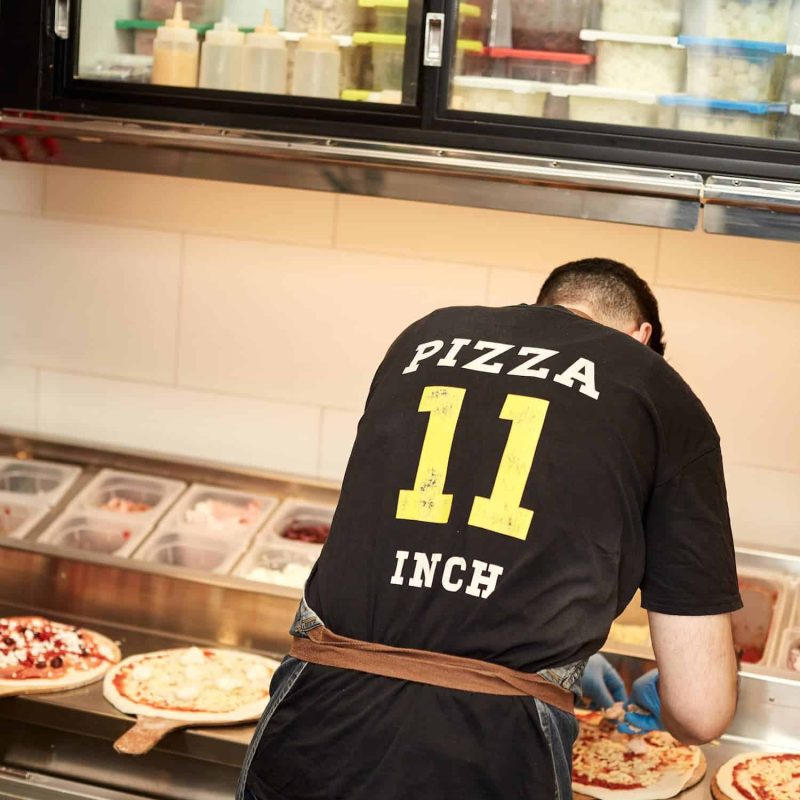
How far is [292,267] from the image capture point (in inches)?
112

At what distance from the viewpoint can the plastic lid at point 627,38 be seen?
2266 millimetres

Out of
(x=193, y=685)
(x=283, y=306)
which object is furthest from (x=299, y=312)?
(x=193, y=685)

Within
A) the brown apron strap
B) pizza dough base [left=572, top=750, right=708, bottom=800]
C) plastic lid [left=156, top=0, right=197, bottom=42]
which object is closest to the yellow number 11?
the brown apron strap

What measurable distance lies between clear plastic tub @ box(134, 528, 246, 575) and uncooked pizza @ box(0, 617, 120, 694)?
0.24m

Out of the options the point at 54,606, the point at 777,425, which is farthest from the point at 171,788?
the point at 777,425

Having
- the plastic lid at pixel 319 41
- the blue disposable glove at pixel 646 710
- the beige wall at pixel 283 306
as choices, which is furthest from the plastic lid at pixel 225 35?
the blue disposable glove at pixel 646 710

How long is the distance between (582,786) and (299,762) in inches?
25.8

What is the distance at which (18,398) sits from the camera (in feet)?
10.1

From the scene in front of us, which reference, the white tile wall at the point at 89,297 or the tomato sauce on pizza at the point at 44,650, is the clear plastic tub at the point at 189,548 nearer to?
the tomato sauce on pizza at the point at 44,650

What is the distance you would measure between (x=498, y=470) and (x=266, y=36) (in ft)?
4.28

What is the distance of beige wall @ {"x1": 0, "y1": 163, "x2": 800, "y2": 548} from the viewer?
2633 mm

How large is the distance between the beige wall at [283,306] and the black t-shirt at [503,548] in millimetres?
1141

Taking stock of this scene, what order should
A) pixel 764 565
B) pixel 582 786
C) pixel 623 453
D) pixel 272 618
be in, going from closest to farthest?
pixel 623 453
pixel 582 786
pixel 272 618
pixel 764 565

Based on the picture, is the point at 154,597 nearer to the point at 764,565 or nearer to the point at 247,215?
the point at 247,215
